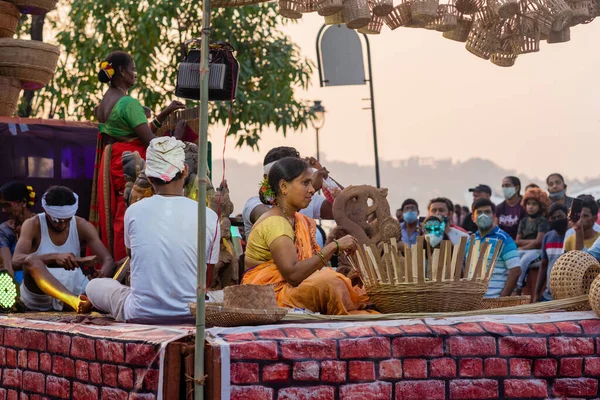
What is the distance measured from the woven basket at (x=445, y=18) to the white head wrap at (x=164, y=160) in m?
1.61

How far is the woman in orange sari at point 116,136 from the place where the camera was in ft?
23.0

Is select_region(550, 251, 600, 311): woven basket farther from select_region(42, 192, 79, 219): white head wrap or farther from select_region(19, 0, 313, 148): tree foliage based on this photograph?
select_region(19, 0, 313, 148): tree foliage

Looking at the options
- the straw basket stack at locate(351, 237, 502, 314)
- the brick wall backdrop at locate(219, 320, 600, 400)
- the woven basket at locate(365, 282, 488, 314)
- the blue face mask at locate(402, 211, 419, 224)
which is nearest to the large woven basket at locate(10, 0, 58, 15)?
the blue face mask at locate(402, 211, 419, 224)

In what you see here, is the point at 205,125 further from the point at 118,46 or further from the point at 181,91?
the point at 118,46

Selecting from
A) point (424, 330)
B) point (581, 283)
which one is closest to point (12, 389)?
point (424, 330)

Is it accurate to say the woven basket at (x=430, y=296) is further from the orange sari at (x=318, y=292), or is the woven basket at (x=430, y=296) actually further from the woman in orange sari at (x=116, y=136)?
the woman in orange sari at (x=116, y=136)

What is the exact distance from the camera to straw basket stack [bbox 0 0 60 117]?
339 inches

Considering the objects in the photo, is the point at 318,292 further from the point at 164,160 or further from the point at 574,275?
the point at 574,275

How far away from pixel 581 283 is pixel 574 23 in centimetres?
155

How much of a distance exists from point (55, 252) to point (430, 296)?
3.09m

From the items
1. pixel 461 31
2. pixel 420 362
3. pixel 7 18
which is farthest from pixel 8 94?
pixel 420 362

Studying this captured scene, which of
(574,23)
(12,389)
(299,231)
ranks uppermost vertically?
(574,23)

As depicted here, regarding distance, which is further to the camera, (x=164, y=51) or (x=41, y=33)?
(x=41, y=33)

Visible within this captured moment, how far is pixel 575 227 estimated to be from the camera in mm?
8672
